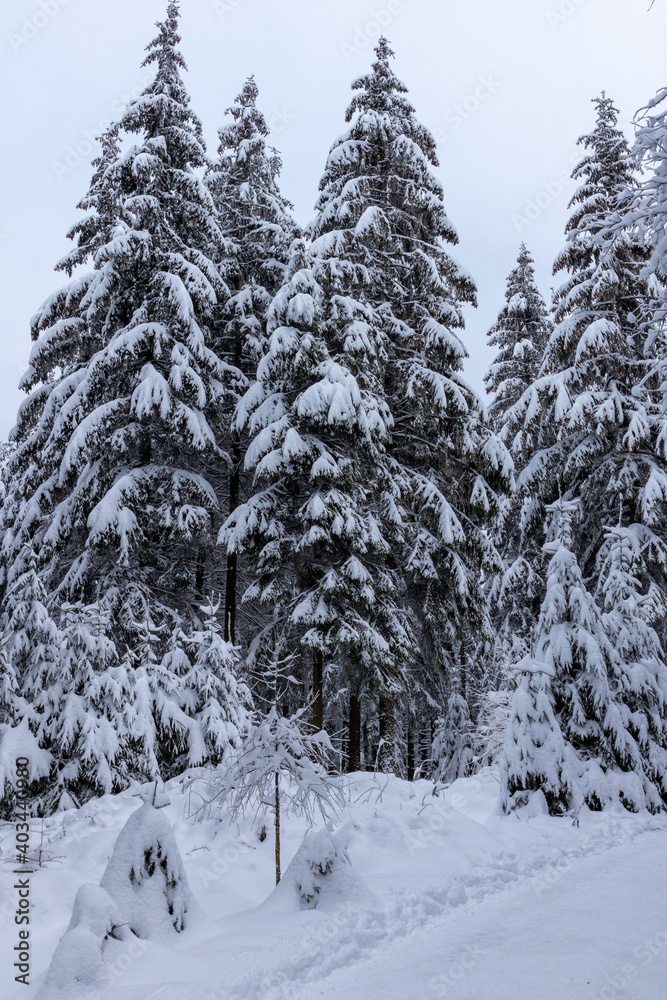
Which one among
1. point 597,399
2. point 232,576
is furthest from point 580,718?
point 232,576

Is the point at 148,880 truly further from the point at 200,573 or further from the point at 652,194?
the point at 200,573

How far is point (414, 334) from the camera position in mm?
15688

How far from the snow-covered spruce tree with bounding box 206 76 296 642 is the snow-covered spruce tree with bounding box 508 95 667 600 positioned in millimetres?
7138

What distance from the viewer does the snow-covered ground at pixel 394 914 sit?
3.68 meters

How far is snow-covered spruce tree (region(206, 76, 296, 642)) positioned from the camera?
17391 mm

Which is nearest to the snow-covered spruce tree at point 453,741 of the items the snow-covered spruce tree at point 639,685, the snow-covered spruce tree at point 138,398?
the snow-covered spruce tree at point 138,398

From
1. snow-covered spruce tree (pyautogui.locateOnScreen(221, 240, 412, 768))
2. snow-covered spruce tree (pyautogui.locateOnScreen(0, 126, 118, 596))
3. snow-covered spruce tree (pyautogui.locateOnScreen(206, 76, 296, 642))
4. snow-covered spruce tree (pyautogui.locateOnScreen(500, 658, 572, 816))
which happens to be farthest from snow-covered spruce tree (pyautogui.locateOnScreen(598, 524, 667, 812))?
snow-covered spruce tree (pyautogui.locateOnScreen(0, 126, 118, 596))

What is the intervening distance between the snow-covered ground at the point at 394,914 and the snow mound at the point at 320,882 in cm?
2

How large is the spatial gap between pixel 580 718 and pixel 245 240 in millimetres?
15047

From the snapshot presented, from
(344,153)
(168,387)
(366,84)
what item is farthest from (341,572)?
(366,84)

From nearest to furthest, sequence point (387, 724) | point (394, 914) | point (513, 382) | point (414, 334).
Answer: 1. point (394, 914)
2. point (387, 724)
3. point (414, 334)
4. point (513, 382)

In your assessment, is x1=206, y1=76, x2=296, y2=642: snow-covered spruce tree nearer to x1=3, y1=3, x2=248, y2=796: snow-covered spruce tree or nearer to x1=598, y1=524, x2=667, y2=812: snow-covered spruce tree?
x1=3, y1=3, x2=248, y2=796: snow-covered spruce tree

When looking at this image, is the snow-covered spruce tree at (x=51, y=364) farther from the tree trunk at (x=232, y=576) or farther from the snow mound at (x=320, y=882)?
the snow mound at (x=320, y=882)

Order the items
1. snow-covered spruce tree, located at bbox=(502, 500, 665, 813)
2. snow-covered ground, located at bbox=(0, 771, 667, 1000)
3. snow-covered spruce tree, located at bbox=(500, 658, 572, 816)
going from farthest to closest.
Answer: snow-covered spruce tree, located at bbox=(502, 500, 665, 813) < snow-covered spruce tree, located at bbox=(500, 658, 572, 816) < snow-covered ground, located at bbox=(0, 771, 667, 1000)
